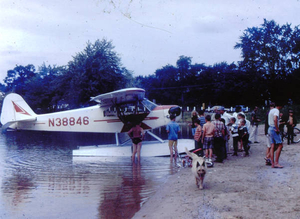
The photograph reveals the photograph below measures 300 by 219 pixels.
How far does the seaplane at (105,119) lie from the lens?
13297 mm

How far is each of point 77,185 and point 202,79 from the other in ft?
200

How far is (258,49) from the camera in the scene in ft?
160

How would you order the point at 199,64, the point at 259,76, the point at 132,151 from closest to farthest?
1. the point at 132,151
2. the point at 259,76
3. the point at 199,64

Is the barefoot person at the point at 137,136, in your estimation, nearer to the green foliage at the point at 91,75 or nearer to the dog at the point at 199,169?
the dog at the point at 199,169

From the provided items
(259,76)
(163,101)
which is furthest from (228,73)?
(163,101)

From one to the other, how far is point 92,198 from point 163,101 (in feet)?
200

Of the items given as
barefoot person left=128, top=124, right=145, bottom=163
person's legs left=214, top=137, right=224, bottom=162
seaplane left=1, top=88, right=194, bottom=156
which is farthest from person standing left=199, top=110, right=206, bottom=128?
barefoot person left=128, top=124, right=145, bottom=163

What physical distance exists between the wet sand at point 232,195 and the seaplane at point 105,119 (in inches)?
191

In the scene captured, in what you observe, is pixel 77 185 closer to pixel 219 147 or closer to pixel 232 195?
pixel 232 195

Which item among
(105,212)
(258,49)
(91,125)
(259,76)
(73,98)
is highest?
(258,49)

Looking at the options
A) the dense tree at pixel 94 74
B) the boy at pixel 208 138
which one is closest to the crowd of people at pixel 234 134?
the boy at pixel 208 138

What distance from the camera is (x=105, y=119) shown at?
1391 cm

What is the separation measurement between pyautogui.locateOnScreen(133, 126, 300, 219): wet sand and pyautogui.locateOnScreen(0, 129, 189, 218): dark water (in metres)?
0.51

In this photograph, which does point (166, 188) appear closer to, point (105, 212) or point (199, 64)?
point (105, 212)
